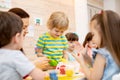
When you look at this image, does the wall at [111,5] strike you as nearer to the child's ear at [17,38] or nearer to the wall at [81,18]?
the wall at [81,18]

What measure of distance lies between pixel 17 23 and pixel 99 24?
0.43 meters

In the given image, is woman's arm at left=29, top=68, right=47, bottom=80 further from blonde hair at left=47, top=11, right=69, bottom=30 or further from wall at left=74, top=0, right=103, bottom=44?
wall at left=74, top=0, right=103, bottom=44

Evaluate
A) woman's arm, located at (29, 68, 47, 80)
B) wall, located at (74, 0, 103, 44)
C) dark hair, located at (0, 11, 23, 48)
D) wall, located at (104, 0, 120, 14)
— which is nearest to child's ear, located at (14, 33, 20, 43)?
dark hair, located at (0, 11, 23, 48)

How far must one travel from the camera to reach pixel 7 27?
0.98 meters

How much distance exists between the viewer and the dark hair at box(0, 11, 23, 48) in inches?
38.4

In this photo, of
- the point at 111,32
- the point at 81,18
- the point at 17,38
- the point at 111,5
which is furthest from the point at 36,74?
the point at 111,5

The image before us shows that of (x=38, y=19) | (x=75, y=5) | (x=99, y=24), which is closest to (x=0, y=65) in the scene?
(x=99, y=24)

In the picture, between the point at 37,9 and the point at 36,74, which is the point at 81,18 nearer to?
the point at 37,9

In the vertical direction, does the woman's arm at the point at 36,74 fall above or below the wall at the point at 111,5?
below

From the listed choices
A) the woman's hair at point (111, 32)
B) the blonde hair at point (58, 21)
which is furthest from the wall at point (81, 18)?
the woman's hair at point (111, 32)

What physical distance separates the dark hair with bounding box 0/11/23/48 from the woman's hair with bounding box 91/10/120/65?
439 mm

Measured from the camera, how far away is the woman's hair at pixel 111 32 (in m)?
1.12

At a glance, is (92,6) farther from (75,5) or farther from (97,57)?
(97,57)

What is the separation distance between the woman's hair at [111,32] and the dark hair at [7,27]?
1.44 feet
